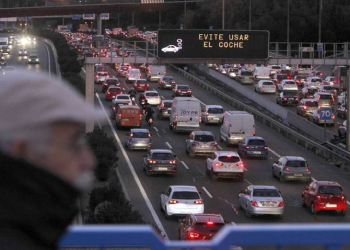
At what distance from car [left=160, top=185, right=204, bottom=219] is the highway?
0.33 meters

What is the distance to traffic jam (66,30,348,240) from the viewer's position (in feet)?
77.4

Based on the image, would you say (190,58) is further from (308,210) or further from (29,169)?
(29,169)

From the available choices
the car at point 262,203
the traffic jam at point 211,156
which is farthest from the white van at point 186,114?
the car at point 262,203

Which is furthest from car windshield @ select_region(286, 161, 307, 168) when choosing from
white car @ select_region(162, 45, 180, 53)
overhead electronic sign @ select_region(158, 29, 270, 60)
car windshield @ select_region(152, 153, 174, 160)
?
white car @ select_region(162, 45, 180, 53)

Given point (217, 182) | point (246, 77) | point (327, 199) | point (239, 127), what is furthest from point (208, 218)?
point (246, 77)

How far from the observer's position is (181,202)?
23.4m

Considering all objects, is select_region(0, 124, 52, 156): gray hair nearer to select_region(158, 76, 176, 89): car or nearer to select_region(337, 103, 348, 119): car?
select_region(337, 103, 348, 119): car

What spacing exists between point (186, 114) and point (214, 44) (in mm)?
6404

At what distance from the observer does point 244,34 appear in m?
36.4

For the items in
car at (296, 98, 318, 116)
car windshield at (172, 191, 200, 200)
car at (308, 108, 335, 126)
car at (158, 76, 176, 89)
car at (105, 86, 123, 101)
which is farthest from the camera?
car at (158, 76, 176, 89)

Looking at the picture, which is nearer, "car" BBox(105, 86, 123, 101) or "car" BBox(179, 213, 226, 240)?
"car" BBox(179, 213, 226, 240)

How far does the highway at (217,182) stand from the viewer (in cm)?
2400

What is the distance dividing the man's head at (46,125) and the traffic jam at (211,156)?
385 centimetres

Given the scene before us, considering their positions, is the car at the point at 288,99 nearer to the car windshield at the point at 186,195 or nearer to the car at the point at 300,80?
the car at the point at 300,80
